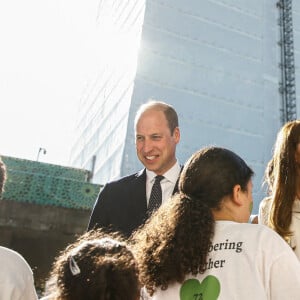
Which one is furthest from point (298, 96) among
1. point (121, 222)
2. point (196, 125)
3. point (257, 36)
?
point (121, 222)

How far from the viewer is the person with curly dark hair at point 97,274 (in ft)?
4.33

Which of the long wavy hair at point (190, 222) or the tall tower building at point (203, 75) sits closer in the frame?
the long wavy hair at point (190, 222)

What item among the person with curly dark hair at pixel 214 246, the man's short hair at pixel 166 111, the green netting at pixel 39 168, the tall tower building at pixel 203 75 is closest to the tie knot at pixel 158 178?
the man's short hair at pixel 166 111

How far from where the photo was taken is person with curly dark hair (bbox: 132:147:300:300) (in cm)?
141

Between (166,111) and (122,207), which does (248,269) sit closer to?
(122,207)

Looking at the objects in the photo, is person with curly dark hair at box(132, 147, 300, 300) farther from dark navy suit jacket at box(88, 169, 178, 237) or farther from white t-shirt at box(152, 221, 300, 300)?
dark navy suit jacket at box(88, 169, 178, 237)

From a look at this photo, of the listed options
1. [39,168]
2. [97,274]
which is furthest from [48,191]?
[97,274]

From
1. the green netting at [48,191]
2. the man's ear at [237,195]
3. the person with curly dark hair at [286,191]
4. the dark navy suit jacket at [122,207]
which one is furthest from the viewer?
the green netting at [48,191]

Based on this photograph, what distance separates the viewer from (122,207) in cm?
276

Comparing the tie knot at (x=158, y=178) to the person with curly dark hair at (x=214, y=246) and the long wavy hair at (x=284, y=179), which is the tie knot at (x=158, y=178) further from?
the person with curly dark hair at (x=214, y=246)

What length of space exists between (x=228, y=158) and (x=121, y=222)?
4.08 ft

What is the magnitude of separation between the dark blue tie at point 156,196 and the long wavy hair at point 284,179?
30.3 inches

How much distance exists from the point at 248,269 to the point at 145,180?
1.58 meters

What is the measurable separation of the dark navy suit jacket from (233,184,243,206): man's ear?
114 cm
